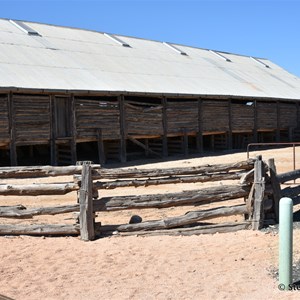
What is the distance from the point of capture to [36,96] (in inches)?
→ 727

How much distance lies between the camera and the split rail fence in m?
7.42

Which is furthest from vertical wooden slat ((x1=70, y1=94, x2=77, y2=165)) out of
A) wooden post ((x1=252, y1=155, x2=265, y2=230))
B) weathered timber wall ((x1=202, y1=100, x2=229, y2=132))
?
wooden post ((x1=252, y1=155, x2=265, y2=230))

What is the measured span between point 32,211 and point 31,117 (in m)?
11.3

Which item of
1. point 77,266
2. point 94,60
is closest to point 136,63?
point 94,60

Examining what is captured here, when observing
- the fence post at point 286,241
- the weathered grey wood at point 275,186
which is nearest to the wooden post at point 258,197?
the weathered grey wood at point 275,186

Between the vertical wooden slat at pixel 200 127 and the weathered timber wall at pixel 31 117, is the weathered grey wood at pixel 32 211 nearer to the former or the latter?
the weathered timber wall at pixel 31 117

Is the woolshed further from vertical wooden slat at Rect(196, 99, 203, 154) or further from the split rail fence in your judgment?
the split rail fence

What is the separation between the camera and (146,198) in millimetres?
7605

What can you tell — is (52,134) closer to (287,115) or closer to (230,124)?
(230,124)

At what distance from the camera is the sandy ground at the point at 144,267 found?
17.3ft

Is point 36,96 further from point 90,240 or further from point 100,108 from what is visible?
point 90,240

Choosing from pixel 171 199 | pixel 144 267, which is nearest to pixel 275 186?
pixel 171 199

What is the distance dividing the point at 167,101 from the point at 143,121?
2.09 m

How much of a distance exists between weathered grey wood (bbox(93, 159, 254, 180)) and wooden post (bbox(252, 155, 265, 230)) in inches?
9.4
